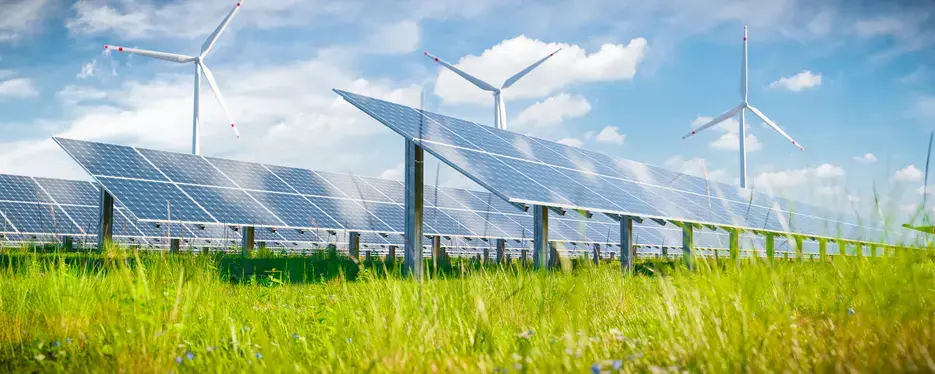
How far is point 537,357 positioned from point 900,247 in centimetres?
286

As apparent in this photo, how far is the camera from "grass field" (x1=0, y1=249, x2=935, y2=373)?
13.0 feet

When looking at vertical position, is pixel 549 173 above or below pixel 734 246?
above

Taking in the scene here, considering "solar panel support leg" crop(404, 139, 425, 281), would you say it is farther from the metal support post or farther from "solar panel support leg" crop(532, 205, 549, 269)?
the metal support post

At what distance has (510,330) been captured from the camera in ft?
18.3

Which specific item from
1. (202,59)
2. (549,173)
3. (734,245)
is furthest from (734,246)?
(202,59)

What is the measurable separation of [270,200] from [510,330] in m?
18.2

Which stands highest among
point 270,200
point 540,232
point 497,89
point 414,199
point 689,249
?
point 497,89

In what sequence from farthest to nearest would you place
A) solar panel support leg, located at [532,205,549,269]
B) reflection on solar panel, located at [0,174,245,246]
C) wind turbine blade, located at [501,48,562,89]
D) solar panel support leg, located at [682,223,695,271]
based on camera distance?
wind turbine blade, located at [501,48,562,89] → reflection on solar panel, located at [0,174,245,246] → solar panel support leg, located at [532,205,549,269] → solar panel support leg, located at [682,223,695,271]

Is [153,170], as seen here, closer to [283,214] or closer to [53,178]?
[283,214]

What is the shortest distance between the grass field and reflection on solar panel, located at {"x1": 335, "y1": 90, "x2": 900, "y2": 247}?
3.06 m

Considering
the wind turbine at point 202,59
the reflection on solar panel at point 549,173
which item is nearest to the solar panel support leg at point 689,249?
the reflection on solar panel at point 549,173

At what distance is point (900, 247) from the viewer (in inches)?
201

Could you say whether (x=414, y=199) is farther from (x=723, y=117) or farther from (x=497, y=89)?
(x=723, y=117)

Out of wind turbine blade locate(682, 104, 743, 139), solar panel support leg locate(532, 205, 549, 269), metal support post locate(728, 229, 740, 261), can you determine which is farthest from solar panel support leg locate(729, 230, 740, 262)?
wind turbine blade locate(682, 104, 743, 139)
